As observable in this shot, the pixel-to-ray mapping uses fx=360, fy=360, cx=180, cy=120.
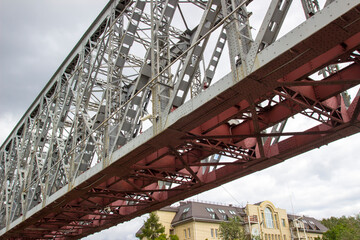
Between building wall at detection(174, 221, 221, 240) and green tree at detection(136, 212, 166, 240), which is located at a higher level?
building wall at detection(174, 221, 221, 240)

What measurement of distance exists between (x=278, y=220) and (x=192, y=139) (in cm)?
5825

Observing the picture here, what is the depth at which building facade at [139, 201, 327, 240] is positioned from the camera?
178 feet

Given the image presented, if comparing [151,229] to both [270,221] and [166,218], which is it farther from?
[270,221]

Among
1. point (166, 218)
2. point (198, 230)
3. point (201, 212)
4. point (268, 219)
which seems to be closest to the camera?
point (198, 230)

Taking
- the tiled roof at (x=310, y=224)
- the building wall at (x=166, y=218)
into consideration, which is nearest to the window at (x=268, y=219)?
the tiled roof at (x=310, y=224)

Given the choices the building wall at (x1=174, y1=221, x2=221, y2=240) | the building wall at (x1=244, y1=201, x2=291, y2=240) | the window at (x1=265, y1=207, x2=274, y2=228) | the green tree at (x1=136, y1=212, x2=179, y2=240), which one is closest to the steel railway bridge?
the green tree at (x1=136, y1=212, x2=179, y2=240)

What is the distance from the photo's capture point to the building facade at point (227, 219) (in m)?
54.2

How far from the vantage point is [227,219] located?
5866 cm

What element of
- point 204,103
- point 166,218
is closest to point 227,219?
point 166,218

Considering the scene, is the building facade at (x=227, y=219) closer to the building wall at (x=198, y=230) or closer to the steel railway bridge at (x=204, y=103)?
the building wall at (x=198, y=230)

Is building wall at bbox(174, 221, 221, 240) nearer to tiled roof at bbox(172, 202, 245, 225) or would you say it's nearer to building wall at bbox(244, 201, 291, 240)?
tiled roof at bbox(172, 202, 245, 225)

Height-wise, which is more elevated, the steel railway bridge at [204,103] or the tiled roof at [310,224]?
the tiled roof at [310,224]

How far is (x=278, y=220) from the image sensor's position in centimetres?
6391

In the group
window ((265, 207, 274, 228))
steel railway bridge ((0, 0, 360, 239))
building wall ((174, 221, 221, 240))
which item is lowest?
steel railway bridge ((0, 0, 360, 239))
